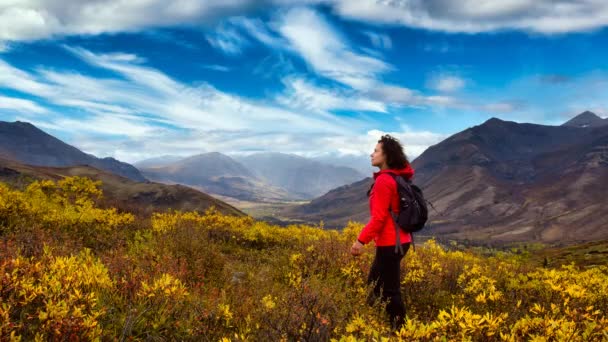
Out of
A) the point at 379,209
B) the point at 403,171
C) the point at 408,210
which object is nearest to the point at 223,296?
the point at 379,209

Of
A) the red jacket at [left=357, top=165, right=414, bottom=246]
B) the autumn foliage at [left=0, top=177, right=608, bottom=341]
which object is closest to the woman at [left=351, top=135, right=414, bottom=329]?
the red jacket at [left=357, top=165, right=414, bottom=246]

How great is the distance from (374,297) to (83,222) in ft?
24.9

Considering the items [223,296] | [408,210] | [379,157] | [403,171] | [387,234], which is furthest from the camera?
[379,157]

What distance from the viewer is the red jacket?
6.28 metres

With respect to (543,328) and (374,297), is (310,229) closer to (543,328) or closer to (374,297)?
(374,297)

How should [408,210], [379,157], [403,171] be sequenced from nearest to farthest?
[408,210] → [403,171] → [379,157]

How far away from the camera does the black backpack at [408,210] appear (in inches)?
246

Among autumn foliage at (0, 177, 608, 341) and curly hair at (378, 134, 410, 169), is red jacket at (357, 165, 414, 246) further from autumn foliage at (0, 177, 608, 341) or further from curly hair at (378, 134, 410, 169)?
autumn foliage at (0, 177, 608, 341)

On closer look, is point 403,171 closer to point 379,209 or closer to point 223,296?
point 379,209

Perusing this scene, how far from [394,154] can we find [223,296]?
143 inches

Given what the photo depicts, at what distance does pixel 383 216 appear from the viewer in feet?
20.6

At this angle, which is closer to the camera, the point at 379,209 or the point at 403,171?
the point at 379,209

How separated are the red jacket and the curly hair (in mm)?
289

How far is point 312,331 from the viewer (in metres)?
4.30
